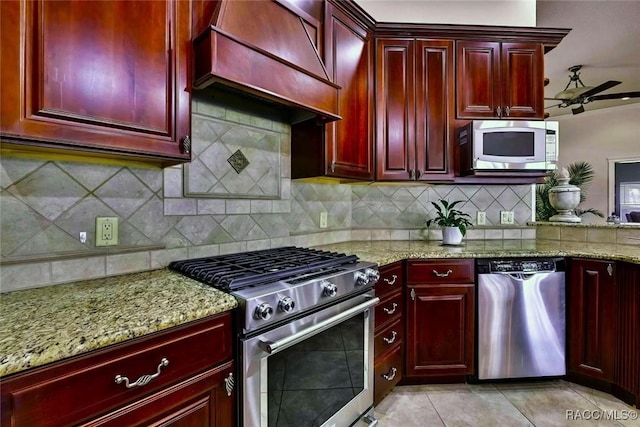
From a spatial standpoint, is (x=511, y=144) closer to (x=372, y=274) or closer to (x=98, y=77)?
(x=372, y=274)

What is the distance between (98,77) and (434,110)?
2.12 metres

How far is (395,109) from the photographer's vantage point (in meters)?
2.37

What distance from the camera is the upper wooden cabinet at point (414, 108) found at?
2.35 m

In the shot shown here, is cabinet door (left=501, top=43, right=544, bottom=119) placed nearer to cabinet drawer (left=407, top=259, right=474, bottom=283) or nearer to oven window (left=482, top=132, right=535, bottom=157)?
oven window (left=482, top=132, right=535, bottom=157)

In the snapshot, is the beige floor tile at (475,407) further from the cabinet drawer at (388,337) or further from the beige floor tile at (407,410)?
the cabinet drawer at (388,337)

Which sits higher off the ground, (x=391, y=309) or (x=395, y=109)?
(x=395, y=109)

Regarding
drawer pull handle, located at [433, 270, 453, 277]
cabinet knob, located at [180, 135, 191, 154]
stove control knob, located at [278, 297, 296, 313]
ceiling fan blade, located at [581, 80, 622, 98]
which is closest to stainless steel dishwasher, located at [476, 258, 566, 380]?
drawer pull handle, located at [433, 270, 453, 277]

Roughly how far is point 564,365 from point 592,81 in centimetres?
507

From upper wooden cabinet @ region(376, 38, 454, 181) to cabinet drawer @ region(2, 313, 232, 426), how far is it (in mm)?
1697

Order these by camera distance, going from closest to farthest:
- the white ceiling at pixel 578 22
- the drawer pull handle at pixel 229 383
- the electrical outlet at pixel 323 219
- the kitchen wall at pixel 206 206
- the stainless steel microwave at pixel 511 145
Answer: the drawer pull handle at pixel 229 383, the kitchen wall at pixel 206 206, the stainless steel microwave at pixel 511 145, the electrical outlet at pixel 323 219, the white ceiling at pixel 578 22

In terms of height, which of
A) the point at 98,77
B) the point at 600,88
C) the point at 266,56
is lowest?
the point at 98,77

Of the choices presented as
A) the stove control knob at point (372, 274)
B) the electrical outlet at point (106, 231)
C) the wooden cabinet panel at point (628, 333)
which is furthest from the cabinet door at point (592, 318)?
the electrical outlet at point (106, 231)

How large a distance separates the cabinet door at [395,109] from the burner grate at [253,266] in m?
0.94

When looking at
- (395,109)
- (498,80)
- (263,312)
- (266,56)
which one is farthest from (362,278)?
(498,80)
